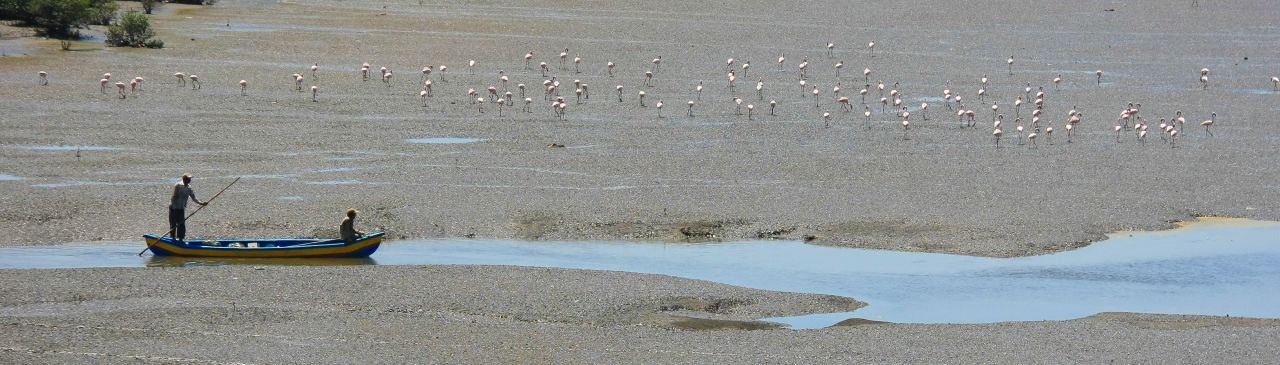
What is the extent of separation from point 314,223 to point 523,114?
12.1 m

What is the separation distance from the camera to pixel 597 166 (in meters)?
31.0

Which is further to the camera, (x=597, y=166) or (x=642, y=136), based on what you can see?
(x=642, y=136)

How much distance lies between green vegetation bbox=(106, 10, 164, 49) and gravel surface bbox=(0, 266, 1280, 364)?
2476 cm

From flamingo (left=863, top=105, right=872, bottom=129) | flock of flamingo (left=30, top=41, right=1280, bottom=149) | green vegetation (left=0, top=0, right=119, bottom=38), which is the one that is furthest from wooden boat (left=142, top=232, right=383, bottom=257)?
green vegetation (left=0, top=0, right=119, bottom=38)

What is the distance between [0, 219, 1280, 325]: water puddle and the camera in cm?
2142

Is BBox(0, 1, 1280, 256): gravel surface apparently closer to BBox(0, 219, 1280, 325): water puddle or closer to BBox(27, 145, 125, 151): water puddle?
BBox(27, 145, 125, 151): water puddle

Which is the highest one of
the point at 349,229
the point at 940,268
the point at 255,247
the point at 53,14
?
the point at 53,14

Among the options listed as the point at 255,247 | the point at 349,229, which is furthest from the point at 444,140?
the point at 255,247

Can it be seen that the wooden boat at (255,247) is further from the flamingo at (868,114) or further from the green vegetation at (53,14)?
the green vegetation at (53,14)

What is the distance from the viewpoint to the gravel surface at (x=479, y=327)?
1800 cm

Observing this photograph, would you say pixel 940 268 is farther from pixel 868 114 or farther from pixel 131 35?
pixel 131 35

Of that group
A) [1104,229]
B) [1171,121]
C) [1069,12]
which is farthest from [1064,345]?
[1069,12]

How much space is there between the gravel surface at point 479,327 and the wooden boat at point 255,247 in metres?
0.70

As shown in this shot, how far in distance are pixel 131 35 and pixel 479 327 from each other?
29.6m
